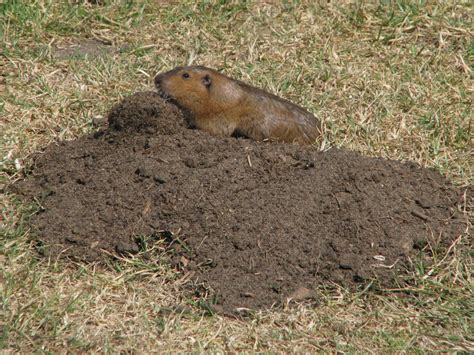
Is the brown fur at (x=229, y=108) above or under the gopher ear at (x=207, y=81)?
under

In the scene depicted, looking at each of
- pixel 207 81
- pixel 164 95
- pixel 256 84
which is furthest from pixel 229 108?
pixel 256 84

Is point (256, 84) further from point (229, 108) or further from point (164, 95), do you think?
point (164, 95)

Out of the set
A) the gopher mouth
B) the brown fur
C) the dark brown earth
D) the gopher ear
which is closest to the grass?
the dark brown earth

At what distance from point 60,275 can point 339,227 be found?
153 cm

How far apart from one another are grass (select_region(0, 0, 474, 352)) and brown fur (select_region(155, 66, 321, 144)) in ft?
1.12

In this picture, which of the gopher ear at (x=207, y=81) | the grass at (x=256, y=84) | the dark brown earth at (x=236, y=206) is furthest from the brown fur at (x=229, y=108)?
the grass at (x=256, y=84)

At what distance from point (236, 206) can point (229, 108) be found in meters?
0.99

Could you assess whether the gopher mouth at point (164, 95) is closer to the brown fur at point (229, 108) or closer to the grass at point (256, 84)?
the brown fur at point (229, 108)

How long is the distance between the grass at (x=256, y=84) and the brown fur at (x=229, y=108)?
340 millimetres

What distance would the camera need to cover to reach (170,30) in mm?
6188

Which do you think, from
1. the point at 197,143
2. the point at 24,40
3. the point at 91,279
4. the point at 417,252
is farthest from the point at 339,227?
the point at 24,40

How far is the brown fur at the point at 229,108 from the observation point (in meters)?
4.98

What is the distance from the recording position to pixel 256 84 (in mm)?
5664

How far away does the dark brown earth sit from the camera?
4082 millimetres
